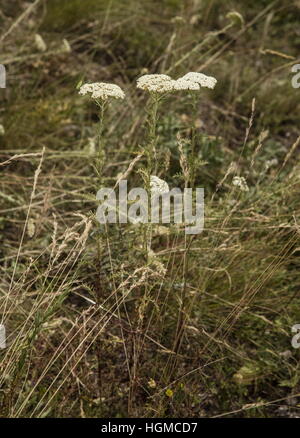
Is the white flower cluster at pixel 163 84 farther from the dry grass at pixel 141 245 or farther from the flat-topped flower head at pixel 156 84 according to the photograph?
the dry grass at pixel 141 245

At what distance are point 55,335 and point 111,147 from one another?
1.32 metres

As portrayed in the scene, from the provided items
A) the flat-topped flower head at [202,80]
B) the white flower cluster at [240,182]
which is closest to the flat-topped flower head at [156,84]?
the flat-topped flower head at [202,80]

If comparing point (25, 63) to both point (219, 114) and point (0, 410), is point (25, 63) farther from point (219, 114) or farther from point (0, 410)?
point (0, 410)

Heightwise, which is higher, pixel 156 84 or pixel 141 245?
pixel 156 84

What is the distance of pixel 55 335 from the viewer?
213 cm

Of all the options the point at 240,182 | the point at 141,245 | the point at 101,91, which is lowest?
the point at 141,245

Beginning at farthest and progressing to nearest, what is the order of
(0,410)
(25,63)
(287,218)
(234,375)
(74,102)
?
(25,63) → (74,102) → (287,218) → (234,375) → (0,410)

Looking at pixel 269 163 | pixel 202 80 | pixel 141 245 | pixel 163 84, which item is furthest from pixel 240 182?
pixel 163 84

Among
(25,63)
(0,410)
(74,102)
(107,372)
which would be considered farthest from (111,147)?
(0,410)

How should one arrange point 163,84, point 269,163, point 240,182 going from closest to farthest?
point 163,84
point 240,182
point 269,163

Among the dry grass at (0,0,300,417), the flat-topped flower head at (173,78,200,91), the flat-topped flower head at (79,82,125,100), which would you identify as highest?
the flat-topped flower head at (173,78,200,91)

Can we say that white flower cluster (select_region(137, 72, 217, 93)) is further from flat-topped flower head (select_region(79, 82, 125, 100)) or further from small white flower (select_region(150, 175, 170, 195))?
small white flower (select_region(150, 175, 170, 195))

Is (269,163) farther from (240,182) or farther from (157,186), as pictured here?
(157,186)

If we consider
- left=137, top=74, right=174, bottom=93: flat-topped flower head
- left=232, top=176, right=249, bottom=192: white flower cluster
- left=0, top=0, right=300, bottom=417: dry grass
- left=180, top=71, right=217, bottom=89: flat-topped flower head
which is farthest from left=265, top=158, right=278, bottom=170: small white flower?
left=137, top=74, right=174, bottom=93: flat-topped flower head
